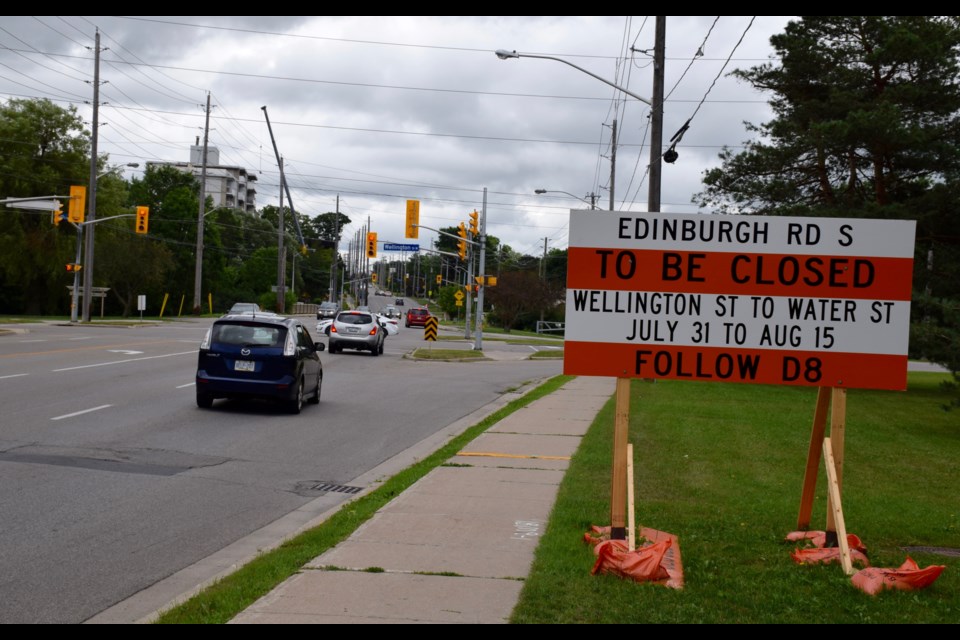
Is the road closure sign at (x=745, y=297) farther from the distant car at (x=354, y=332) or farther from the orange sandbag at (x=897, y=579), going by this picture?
the distant car at (x=354, y=332)

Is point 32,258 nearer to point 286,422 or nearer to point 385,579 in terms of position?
point 286,422

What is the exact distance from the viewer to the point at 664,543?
697 centimetres

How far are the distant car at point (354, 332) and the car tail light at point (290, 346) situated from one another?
19935mm

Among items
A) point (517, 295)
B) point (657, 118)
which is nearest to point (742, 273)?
point (657, 118)

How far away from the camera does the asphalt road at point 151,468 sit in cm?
728

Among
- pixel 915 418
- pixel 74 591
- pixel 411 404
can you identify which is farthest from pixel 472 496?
pixel 915 418

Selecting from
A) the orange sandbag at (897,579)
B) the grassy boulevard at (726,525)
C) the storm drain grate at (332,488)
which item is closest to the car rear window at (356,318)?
the grassy boulevard at (726,525)

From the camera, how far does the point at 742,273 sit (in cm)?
789

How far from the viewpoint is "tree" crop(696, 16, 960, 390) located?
25.1m

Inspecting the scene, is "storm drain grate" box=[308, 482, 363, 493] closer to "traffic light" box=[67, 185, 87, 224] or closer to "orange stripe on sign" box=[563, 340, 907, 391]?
"orange stripe on sign" box=[563, 340, 907, 391]

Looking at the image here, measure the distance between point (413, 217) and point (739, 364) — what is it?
36352 mm

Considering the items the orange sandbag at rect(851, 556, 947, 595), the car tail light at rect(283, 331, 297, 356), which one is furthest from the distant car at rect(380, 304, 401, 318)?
the orange sandbag at rect(851, 556, 947, 595)

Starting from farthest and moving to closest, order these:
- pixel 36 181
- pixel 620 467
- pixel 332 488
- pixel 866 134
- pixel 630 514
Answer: pixel 36 181
pixel 866 134
pixel 332 488
pixel 620 467
pixel 630 514

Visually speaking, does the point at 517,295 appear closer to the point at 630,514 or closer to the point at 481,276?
the point at 481,276
